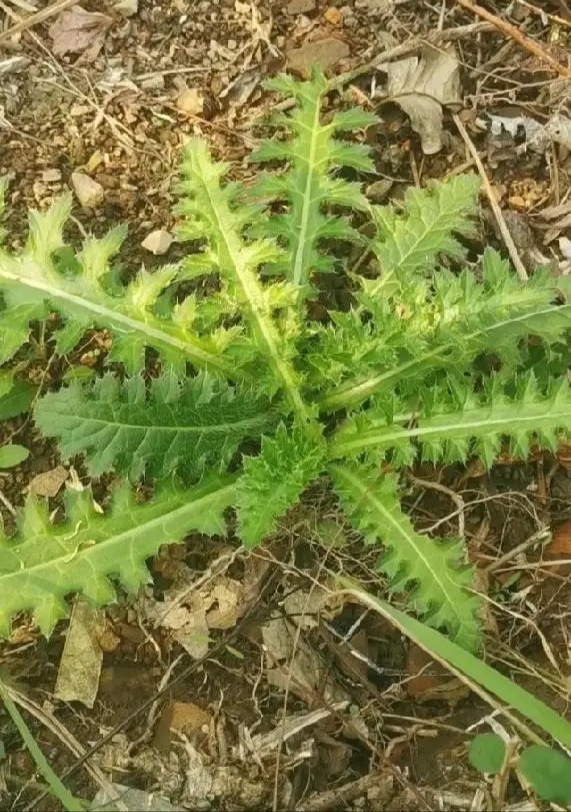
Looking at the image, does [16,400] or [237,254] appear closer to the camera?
[237,254]

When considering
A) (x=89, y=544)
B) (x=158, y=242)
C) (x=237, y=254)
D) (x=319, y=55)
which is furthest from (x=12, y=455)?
(x=319, y=55)

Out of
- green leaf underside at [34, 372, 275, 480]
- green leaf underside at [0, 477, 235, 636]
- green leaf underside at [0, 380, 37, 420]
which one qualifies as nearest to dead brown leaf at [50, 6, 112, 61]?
green leaf underside at [0, 380, 37, 420]

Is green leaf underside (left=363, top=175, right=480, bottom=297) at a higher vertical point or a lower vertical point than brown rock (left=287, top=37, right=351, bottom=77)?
lower

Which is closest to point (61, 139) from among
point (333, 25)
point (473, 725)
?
point (333, 25)

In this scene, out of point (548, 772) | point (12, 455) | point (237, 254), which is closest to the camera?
point (548, 772)

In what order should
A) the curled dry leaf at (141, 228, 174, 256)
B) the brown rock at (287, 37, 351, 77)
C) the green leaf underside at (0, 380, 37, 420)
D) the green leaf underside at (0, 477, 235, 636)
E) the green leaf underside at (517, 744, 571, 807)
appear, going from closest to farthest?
1. the green leaf underside at (517, 744, 571, 807)
2. the green leaf underside at (0, 477, 235, 636)
3. the green leaf underside at (0, 380, 37, 420)
4. the curled dry leaf at (141, 228, 174, 256)
5. the brown rock at (287, 37, 351, 77)

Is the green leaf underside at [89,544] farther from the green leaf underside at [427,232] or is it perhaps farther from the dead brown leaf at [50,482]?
the green leaf underside at [427,232]

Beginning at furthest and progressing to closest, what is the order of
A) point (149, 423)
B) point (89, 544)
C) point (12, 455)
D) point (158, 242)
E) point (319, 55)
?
1. point (319, 55)
2. point (158, 242)
3. point (12, 455)
4. point (89, 544)
5. point (149, 423)

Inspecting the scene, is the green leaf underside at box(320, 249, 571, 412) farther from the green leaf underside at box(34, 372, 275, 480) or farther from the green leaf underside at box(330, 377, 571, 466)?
the green leaf underside at box(34, 372, 275, 480)

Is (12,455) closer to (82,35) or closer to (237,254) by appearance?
(237,254)
